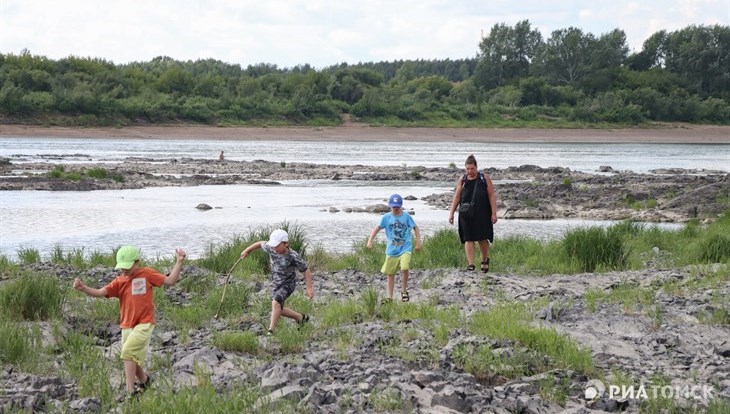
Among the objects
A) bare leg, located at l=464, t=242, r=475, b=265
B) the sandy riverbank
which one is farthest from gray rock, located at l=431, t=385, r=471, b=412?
the sandy riverbank

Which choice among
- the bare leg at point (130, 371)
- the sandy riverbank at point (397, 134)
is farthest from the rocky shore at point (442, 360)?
the sandy riverbank at point (397, 134)

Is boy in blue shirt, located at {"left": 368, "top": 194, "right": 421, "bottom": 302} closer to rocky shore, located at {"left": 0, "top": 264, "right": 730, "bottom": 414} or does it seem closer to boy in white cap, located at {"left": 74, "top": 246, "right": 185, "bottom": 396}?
rocky shore, located at {"left": 0, "top": 264, "right": 730, "bottom": 414}

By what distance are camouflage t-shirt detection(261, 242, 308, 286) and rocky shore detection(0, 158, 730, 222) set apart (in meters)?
17.4

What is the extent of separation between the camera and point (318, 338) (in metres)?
10.3

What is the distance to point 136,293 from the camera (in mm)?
8516


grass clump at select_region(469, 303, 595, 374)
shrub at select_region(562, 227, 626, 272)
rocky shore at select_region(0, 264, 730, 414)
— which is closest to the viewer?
rocky shore at select_region(0, 264, 730, 414)

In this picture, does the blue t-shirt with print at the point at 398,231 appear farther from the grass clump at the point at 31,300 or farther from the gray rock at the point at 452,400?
the gray rock at the point at 452,400

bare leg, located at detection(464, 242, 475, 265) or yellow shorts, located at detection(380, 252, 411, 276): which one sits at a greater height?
yellow shorts, located at detection(380, 252, 411, 276)

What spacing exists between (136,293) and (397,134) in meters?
79.0

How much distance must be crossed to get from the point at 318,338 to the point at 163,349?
1.61m

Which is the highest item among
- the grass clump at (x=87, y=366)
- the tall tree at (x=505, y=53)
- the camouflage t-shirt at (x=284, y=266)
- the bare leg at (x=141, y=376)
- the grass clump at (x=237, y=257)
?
the tall tree at (x=505, y=53)

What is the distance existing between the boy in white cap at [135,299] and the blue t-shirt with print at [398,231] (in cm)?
407

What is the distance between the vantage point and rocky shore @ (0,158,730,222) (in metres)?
28.2

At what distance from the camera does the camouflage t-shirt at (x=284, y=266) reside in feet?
34.8
